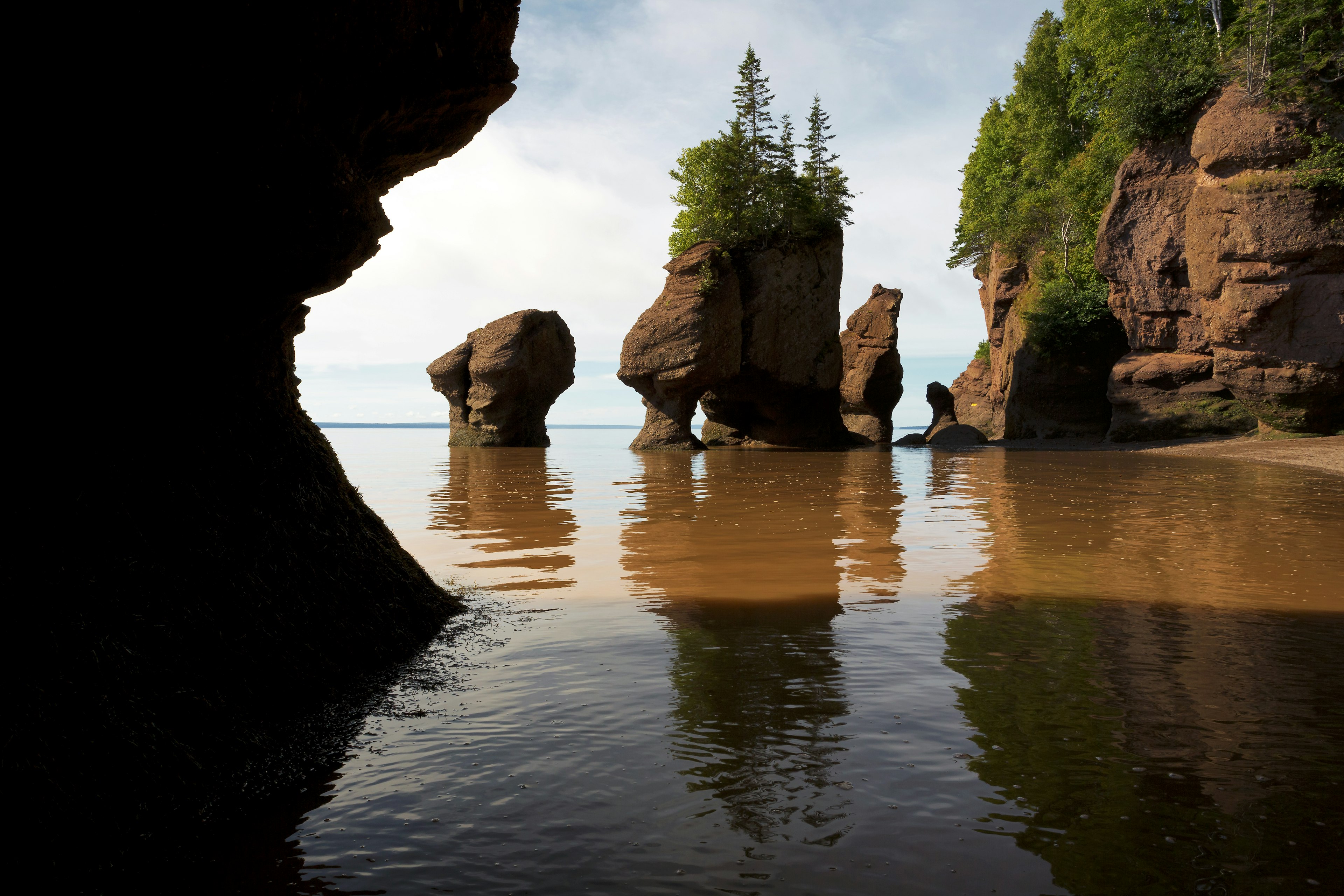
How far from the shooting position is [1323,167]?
21047 millimetres

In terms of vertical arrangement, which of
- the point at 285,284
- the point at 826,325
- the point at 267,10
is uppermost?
the point at 826,325

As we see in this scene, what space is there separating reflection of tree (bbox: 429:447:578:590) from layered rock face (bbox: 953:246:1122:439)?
2300 cm

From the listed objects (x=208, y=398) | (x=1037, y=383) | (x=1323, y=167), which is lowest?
(x=208, y=398)

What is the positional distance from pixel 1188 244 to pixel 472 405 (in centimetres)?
2907

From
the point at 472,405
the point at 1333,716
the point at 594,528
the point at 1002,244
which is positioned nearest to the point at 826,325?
the point at 1002,244

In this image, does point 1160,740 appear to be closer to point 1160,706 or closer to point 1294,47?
point 1160,706

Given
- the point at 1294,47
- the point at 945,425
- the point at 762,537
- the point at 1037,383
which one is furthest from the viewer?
the point at 945,425

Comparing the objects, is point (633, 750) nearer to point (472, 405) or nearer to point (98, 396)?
point (98, 396)

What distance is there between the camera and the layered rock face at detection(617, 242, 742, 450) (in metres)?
29.8

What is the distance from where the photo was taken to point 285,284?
11.7 ft

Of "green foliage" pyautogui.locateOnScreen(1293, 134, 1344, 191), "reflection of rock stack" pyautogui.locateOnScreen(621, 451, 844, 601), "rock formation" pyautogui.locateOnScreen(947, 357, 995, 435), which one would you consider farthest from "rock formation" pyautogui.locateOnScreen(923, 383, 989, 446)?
"reflection of rock stack" pyautogui.locateOnScreen(621, 451, 844, 601)

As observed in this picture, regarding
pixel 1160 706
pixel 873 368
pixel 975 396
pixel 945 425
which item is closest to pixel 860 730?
pixel 1160 706

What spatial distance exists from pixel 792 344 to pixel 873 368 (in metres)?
8.80

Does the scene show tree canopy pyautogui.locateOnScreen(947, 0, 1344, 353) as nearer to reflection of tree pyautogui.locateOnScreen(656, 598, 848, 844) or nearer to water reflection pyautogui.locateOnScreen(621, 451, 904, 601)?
water reflection pyautogui.locateOnScreen(621, 451, 904, 601)
